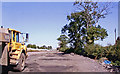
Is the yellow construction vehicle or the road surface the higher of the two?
the yellow construction vehicle

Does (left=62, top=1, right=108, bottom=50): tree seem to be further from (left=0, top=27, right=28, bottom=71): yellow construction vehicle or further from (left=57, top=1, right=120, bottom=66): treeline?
(left=0, top=27, right=28, bottom=71): yellow construction vehicle

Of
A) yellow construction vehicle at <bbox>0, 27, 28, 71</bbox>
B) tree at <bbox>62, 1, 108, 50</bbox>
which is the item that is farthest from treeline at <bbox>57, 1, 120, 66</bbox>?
yellow construction vehicle at <bbox>0, 27, 28, 71</bbox>

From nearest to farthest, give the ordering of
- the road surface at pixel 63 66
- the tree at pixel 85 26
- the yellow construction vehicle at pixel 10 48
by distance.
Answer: the yellow construction vehicle at pixel 10 48 < the road surface at pixel 63 66 < the tree at pixel 85 26

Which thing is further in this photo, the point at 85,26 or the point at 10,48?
the point at 85,26

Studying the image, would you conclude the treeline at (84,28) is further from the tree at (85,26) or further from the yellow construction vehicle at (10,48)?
the yellow construction vehicle at (10,48)

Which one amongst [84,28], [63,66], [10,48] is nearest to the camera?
[10,48]

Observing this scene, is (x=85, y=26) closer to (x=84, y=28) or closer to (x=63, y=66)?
(x=84, y=28)

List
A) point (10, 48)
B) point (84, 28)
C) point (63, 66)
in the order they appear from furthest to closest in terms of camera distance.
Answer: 1. point (84, 28)
2. point (63, 66)
3. point (10, 48)

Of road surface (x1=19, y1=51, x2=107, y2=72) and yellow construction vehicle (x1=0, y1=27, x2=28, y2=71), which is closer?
yellow construction vehicle (x1=0, y1=27, x2=28, y2=71)

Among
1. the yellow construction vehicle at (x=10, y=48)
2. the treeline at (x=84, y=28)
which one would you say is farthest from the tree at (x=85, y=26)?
the yellow construction vehicle at (x=10, y=48)

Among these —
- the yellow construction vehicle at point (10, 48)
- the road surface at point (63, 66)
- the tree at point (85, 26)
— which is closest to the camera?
the yellow construction vehicle at point (10, 48)

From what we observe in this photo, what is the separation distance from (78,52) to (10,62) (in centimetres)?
2491

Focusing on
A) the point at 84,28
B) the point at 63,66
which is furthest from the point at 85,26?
the point at 63,66

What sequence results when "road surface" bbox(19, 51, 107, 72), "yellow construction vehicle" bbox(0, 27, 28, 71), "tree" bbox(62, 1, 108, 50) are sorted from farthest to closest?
"tree" bbox(62, 1, 108, 50) → "road surface" bbox(19, 51, 107, 72) → "yellow construction vehicle" bbox(0, 27, 28, 71)
